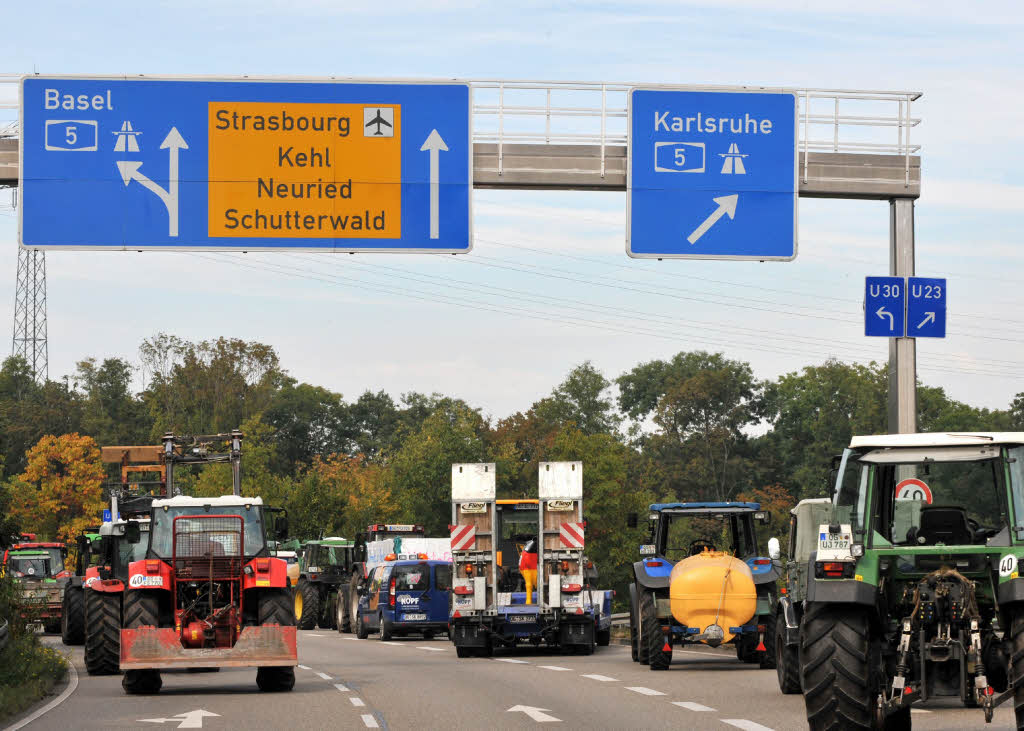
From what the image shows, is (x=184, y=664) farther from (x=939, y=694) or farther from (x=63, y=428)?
→ (x=63, y=428)

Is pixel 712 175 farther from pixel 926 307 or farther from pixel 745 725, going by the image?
pixel 745 725

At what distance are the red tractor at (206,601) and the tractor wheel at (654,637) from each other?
516 centimetres

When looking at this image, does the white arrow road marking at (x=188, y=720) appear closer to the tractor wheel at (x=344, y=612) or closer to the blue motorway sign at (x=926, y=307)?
the blue motorway sign at (x=926, y=307)

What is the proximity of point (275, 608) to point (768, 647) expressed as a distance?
7.30 m

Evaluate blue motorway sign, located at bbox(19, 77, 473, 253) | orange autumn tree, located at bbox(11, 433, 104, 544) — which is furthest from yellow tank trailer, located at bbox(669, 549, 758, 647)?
orange autumn tree, located at bbox(11, 433, 104, 544)

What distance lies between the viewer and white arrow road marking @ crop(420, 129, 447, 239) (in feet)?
67.8

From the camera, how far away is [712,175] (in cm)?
2081

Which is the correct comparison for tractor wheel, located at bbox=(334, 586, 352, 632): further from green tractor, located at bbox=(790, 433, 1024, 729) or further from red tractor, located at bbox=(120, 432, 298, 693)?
green tractor, located at bbox=(790, 433, 1024, 729)

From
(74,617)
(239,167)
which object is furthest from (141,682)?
(74,617)

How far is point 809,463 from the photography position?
4840 inches

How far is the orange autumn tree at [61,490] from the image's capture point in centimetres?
9469

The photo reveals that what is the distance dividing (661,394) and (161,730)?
12798 centimetres

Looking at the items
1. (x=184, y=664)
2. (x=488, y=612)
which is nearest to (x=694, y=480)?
(x=488, y=612)

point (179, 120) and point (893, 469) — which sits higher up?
point (179, 120)
